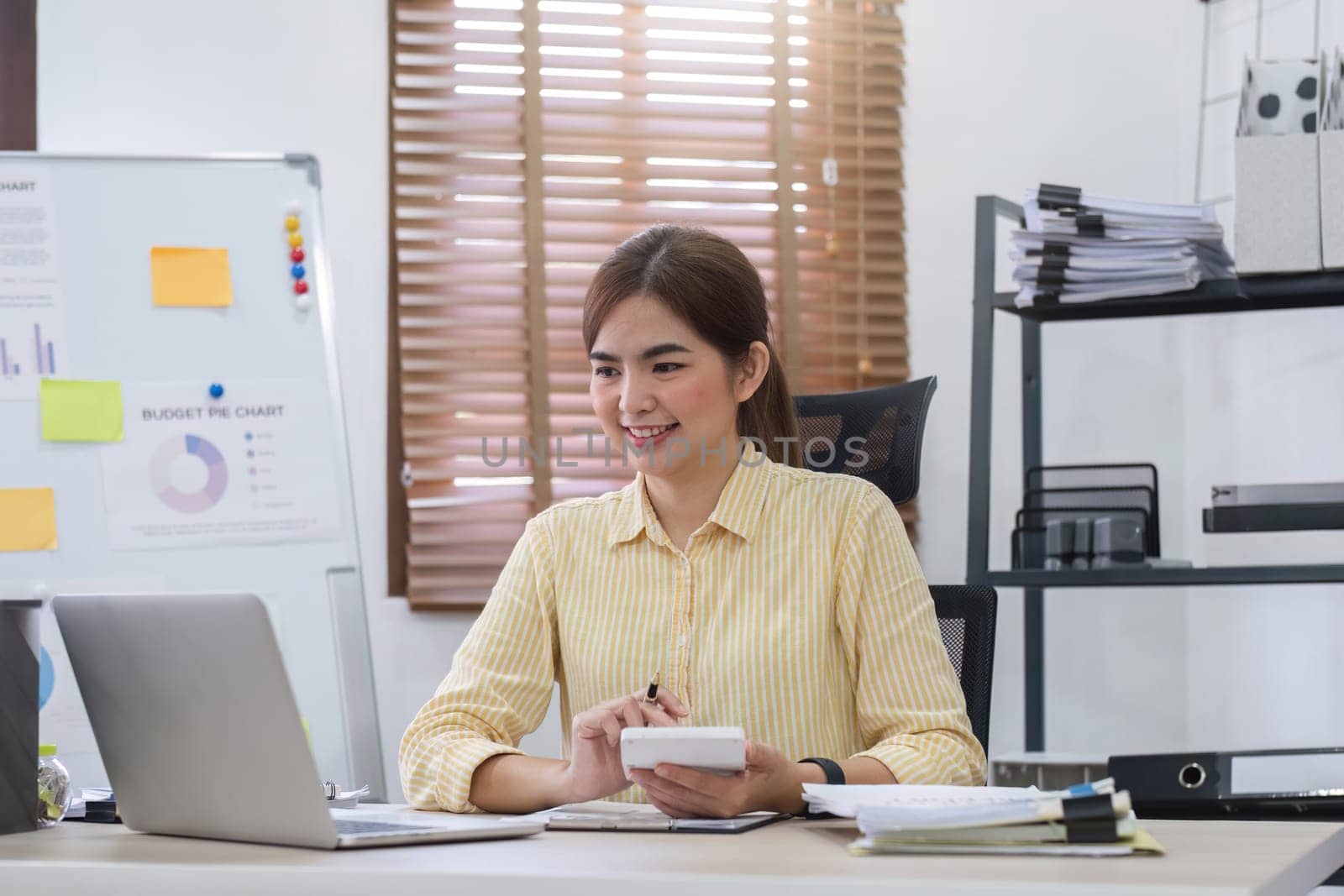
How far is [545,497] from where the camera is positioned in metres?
2.85

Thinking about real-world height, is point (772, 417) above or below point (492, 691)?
above

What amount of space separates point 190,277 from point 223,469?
0.33 meters

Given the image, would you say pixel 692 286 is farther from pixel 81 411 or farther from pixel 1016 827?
pixel 81 411

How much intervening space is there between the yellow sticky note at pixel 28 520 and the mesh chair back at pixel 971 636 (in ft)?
4.83

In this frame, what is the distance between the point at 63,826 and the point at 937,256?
2.19 m

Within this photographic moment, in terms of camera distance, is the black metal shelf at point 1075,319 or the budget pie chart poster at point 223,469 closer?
the black metal shelf at point 1075,319

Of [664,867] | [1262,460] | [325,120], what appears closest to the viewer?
[664,867]

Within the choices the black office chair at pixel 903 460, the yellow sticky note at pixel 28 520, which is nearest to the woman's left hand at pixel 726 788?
the black office chair at pixel 903 460

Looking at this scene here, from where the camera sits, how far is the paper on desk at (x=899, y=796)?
39.3 inches

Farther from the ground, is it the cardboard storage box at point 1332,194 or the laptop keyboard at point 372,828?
the cardboard storage box at point 1332,194

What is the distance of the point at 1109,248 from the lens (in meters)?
2.33

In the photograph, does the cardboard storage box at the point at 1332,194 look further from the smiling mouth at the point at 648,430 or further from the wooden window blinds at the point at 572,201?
the smiling mouth at the point at 648,430

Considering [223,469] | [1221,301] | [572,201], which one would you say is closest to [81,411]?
[223,469]

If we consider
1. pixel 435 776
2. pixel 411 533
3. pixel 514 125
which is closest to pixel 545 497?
pixel 411 533
